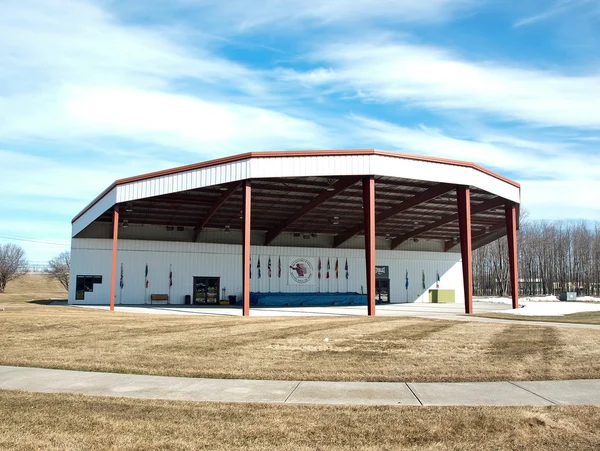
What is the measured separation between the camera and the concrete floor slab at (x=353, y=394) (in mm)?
7469

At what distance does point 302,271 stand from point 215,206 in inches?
624

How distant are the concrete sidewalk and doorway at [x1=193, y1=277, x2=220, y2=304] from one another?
121ft

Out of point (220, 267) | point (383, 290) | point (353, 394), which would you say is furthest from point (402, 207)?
point (353, 394)

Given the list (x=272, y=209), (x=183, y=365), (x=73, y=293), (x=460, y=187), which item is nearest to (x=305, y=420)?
(x=183, y=365)

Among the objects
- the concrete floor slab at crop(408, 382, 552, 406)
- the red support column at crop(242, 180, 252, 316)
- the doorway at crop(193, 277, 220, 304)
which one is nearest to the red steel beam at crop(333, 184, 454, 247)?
the doorway at crop(193, 277, 220, 304)

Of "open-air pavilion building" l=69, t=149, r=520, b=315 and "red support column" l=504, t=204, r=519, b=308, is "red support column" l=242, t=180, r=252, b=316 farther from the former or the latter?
"red support column" l=504, t=204, r=519, b=308

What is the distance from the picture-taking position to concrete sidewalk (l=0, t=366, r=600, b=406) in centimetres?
753

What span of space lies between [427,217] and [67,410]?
42867 mm

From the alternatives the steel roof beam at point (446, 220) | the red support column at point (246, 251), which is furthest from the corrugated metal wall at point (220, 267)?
the red support column at point (246, 251)

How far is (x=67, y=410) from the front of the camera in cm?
684

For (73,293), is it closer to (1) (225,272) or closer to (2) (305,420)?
(1) (225,272)

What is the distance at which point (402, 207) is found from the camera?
39562 millimetres

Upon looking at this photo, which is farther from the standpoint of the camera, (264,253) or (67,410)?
(264,253)

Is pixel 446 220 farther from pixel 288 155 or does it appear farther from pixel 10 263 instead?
pixel 10 263
